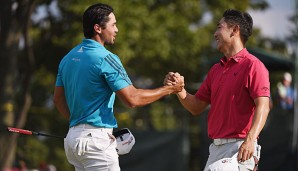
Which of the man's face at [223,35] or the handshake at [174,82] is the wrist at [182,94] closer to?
the handshake at [174,82]

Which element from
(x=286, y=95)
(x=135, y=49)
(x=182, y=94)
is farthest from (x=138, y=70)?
(x=182, y=94)

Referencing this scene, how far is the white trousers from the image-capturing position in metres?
7.70

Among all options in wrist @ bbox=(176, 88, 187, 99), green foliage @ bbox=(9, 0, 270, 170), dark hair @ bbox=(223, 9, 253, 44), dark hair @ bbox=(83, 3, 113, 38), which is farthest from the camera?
green foliage @ bbox=(9, 0, 270, 170)

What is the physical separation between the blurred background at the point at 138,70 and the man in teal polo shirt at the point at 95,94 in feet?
31.8

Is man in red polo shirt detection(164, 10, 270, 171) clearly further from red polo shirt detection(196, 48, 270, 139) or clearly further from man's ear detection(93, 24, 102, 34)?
man's ear detection(93, 24, 102, 34)

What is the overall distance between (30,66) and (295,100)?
6.68m

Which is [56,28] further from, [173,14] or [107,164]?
[107,164]

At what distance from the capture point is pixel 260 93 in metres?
7.76

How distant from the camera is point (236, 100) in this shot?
7.97m

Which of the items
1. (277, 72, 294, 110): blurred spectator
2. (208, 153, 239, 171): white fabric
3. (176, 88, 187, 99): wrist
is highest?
(176, 88, 187, 99): wrist

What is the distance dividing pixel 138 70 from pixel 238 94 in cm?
2278

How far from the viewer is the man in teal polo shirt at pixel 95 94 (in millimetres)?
7711

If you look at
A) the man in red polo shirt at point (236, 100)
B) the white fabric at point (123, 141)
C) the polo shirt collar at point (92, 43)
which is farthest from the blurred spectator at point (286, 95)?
the polo shirt collar at point (92, 43)

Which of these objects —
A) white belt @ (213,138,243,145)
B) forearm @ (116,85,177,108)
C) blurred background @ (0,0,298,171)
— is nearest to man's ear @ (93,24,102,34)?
forearm @ (116,85,177,108)
